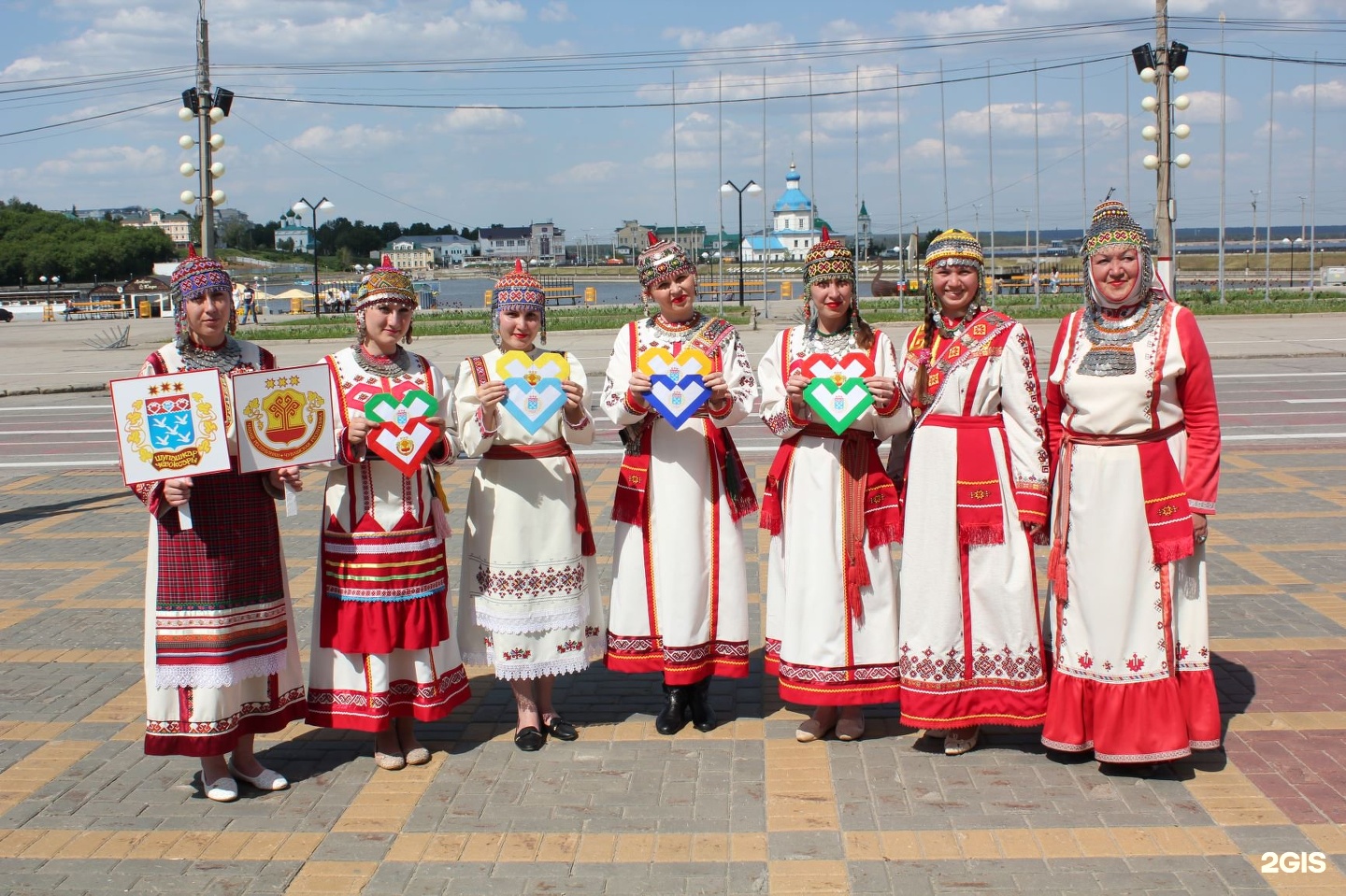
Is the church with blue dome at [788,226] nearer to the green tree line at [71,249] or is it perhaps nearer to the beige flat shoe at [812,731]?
the green tree line at [71,249]

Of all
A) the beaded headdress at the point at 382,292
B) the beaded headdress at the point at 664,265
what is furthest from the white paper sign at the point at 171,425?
the beaded headdress at the point at 664,265

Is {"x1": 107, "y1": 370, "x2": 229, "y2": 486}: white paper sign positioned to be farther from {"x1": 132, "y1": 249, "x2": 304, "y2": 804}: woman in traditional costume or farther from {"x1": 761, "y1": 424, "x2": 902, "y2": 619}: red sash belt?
{"x1": 761, "y1": 424, "x2": 902, "y2": 619}: red sash belt

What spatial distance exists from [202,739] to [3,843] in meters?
0.81

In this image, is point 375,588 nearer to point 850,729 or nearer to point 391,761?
point 391,761

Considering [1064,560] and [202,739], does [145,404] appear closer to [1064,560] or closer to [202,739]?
[202,739]

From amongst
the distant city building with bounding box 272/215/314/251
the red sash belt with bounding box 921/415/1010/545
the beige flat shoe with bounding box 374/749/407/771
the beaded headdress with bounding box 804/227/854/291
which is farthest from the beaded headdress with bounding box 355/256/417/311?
the distant city building with bounding box 272/215/314/251

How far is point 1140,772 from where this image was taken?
5.26 meters

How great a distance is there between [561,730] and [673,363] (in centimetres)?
181

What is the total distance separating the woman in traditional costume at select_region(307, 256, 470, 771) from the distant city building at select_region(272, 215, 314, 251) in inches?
6653

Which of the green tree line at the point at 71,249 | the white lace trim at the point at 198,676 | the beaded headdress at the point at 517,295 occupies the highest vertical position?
the green tree line at the point at 71,249

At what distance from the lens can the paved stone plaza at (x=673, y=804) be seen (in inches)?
177

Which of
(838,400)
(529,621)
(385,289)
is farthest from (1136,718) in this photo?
(385,289)

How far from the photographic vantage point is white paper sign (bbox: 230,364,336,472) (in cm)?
505

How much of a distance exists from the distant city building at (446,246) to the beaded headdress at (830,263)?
14403cm
